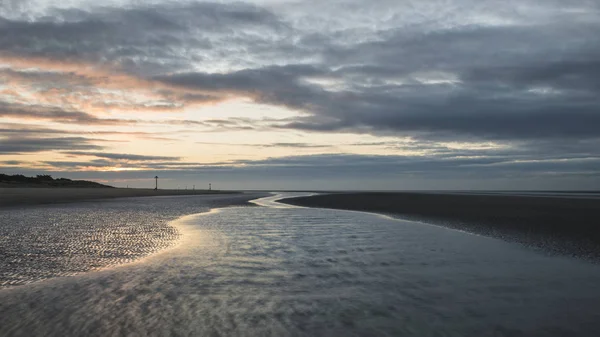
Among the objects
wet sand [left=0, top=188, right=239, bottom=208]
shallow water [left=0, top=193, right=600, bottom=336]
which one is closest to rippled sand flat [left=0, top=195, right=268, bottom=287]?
shallow water [left=0, top=193, right=600, bottom=336]

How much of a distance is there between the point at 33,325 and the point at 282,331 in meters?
4.11

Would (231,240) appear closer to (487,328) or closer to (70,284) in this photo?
(70,284)

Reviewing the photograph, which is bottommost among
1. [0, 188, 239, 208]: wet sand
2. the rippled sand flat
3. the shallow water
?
the shallow water

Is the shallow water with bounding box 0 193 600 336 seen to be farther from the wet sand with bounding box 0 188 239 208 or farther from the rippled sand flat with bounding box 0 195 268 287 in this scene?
the wet sand with bounding box 0 188 239 208

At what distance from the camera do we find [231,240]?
17.5m

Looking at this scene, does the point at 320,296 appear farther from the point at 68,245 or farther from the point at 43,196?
the point at 43,196

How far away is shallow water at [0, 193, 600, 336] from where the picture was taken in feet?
23.2

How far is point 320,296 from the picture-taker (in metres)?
8.98

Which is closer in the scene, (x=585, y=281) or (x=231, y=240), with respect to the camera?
(x=585, y=281)

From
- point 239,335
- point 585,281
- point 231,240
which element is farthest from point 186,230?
point 585,281

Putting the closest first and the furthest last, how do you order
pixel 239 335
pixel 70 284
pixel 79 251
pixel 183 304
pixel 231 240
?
1. pixel 239 335
2. pixel 183 304
3. pixel 70 284
4. pixel 79 251
5. pixel 231 240

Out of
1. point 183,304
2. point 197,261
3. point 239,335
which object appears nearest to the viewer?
point 239,335

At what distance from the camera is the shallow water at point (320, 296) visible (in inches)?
278

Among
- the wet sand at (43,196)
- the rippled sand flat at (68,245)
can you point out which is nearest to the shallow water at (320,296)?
the rippled sand flat at (68,245)
